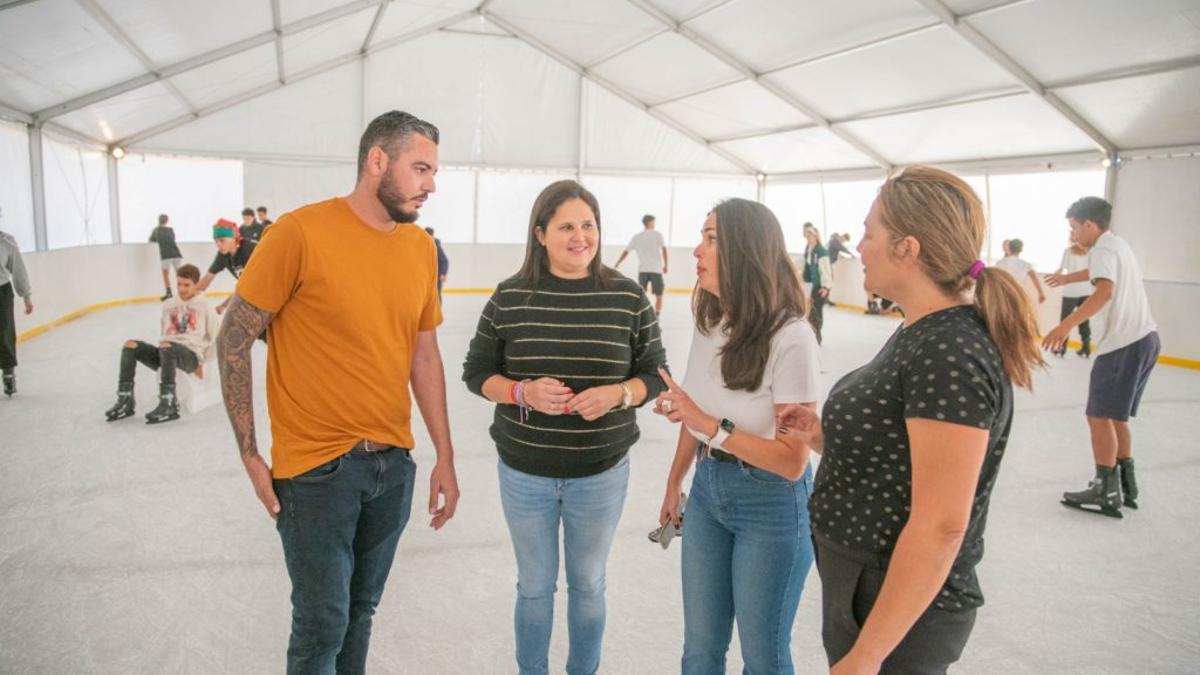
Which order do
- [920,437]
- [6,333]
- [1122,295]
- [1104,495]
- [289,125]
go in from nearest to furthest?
[920,437]
[1122,295]
[1104,495]
[6,333]
[289,125]

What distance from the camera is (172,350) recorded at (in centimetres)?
512

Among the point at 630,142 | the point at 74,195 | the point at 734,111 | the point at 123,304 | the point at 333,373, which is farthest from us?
the point at 630,142

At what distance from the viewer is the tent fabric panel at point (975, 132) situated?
32.6 feet

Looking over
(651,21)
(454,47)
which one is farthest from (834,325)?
(454,47)

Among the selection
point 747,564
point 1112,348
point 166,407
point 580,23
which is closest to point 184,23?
point 166,407

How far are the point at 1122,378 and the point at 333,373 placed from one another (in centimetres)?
393

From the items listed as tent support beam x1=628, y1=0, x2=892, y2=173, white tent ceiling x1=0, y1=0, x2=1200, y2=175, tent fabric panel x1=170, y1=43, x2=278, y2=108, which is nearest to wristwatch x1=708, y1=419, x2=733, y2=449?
white tent ceiling x1=0, y1=0, x2=1200, y2=175

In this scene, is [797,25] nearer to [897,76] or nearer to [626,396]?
[897,76]

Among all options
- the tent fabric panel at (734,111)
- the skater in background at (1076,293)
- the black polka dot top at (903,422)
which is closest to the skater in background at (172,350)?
the black polka dot top at (903,422)

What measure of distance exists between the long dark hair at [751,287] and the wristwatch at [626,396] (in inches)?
11.5

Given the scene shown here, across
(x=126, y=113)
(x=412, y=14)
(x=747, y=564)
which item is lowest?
(x=747, y=564)

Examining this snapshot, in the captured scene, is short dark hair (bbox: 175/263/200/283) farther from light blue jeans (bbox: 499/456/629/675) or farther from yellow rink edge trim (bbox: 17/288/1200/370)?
yellow rink edge trim (bbox: 17/288/1200/370)

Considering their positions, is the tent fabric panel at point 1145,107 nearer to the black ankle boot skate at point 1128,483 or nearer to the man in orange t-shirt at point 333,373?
the black ankle boot skate at point 1128,483

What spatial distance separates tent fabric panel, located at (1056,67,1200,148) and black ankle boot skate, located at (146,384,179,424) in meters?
10.2
